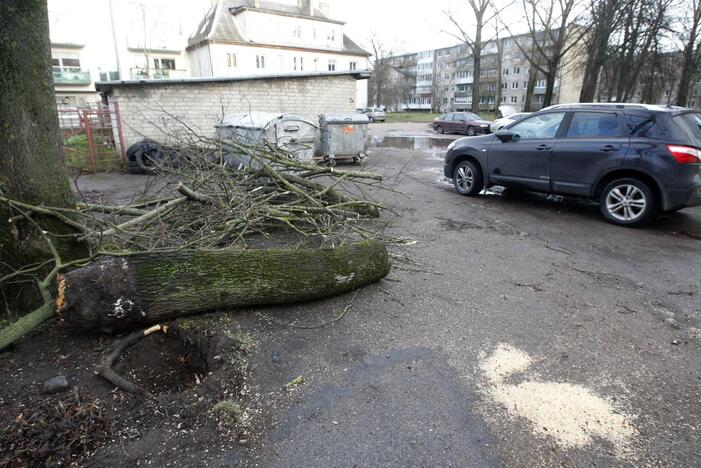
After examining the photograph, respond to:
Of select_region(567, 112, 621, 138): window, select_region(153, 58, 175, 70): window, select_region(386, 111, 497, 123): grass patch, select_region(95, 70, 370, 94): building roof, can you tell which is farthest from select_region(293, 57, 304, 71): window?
select_region(567, 112, 621, 138): window

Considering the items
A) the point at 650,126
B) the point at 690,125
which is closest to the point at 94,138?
the point at 650,126

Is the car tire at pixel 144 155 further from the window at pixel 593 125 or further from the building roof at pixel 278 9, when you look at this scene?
the building roof at pixel 278 9

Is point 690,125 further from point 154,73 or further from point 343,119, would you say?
point 154,73

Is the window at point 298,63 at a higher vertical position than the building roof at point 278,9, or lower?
lower

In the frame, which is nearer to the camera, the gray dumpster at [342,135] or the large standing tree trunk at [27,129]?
the large standing tree trunk at [27,129]

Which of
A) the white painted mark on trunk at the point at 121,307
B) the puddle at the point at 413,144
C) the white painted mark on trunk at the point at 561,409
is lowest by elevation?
the white painted mark on trunk at the point at 561,409

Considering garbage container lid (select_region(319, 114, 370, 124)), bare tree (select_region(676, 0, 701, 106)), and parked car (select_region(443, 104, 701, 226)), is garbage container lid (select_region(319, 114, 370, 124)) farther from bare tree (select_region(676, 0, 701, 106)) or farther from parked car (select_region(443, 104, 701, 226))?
bare tree (select_region(676, 0, 701, 106))

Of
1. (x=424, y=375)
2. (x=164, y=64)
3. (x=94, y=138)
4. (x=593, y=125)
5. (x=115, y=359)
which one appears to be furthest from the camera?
(x=164, y=64)

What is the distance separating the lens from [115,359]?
3076 mm

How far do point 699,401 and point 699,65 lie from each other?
34.6 metres

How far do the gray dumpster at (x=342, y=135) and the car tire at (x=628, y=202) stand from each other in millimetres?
8150

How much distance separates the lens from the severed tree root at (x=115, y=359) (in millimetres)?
2790

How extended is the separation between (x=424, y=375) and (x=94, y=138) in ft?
47.1

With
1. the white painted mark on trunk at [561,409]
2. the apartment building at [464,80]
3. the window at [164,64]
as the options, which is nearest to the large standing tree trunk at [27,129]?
the white painted mark on trunk at [561,409]
